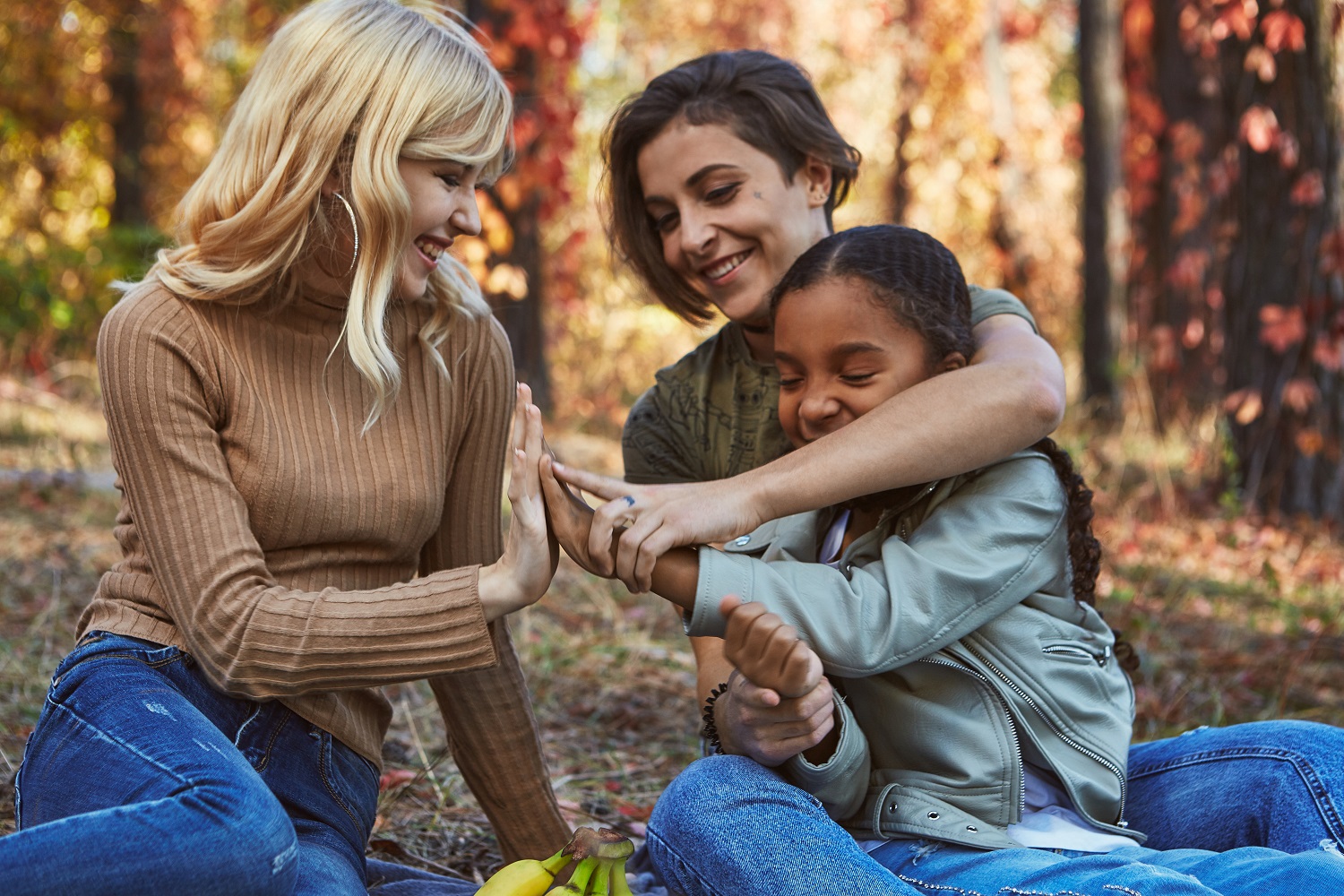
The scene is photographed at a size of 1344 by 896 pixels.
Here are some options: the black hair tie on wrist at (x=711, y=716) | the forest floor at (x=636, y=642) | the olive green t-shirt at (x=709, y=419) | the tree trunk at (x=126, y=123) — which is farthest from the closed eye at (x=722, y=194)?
the tree trunk at (x=126, y=123)

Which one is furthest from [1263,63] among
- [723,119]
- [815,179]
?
[723,119]

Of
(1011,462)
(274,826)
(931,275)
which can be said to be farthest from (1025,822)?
(274,826)

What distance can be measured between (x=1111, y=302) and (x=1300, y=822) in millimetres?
6586

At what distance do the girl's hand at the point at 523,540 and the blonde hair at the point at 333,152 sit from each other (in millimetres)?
298

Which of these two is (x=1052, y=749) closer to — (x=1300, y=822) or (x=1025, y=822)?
(x=1025, y=822)

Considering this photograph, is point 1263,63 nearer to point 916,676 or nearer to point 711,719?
point 916,676

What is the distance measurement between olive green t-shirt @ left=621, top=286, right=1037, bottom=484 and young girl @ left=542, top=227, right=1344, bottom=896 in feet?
0.96

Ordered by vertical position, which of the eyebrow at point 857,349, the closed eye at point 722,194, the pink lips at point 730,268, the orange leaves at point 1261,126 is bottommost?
the eyebrow at point 857,349

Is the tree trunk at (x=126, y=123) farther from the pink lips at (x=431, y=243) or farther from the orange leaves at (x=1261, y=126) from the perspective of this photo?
the pink lips at (x=431, y=243)

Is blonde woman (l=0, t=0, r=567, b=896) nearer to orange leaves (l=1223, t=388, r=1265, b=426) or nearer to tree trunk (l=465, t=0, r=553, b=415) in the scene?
orange leaves (l=1223, t=388, r=1265, b=426)

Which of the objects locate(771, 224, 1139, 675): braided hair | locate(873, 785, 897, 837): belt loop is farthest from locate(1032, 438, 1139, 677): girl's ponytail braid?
locate(873, 785, 897, 837): belt loop

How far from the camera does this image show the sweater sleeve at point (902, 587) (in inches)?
72.9

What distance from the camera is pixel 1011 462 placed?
6.78 ft

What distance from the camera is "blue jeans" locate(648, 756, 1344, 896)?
1.69 m
